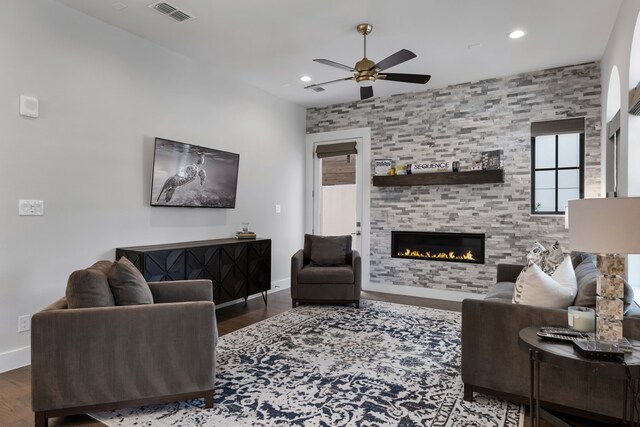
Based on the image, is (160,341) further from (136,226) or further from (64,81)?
(64,81)

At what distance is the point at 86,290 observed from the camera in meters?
2.21

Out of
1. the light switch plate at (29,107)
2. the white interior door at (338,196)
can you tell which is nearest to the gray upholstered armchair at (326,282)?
the white interior door at (338,196)

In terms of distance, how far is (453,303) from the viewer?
5180 mm

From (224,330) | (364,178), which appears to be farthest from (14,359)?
(364,178)

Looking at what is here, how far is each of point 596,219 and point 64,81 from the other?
13.1 ft

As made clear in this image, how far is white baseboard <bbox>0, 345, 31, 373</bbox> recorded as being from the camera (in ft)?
9.63

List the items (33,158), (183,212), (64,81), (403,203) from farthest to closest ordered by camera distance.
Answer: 1. (403,203)
2. (183,212)
3. (64,81)
4. (33,158)

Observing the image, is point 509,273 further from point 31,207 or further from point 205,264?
point 31,207

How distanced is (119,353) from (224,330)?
1.79m

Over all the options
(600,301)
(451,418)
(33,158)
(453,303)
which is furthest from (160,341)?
(453,303)

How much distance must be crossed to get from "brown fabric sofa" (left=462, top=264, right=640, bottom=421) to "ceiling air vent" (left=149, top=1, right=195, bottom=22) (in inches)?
131

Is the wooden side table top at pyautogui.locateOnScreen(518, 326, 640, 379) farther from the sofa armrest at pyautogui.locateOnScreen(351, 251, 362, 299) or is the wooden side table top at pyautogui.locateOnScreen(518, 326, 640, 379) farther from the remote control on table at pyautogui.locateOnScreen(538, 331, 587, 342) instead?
the sofa armrest at pyautogui.locateOnScreen(351, 251, 362, 299)

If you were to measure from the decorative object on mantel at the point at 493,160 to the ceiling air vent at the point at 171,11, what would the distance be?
12.7 feet

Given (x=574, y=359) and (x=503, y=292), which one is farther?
(x=503, y=292)
